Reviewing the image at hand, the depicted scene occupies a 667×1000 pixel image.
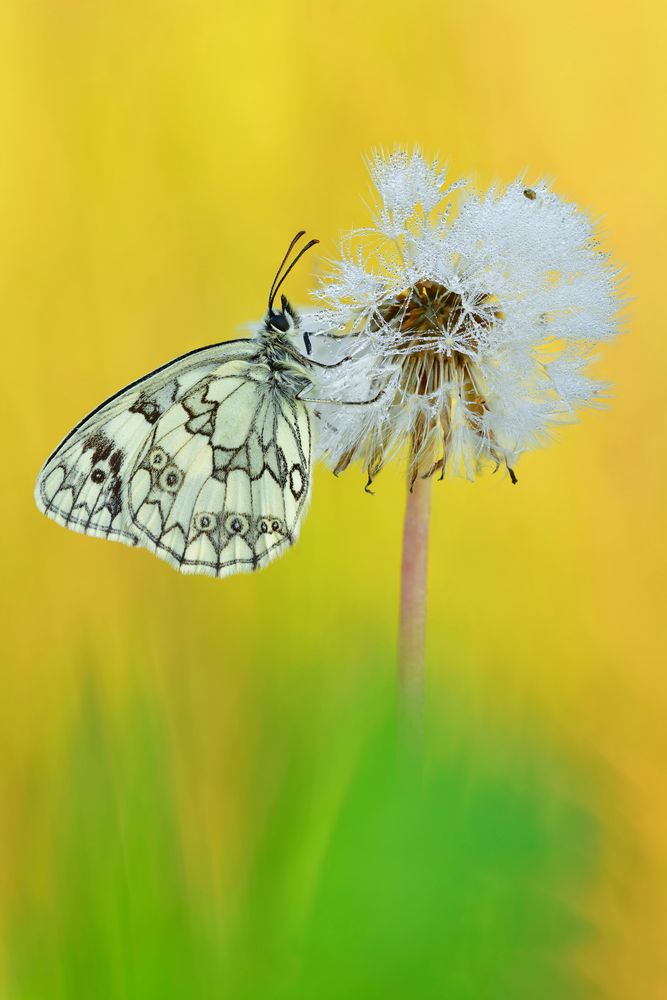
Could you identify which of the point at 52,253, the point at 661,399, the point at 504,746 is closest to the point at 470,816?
the point at 504,746

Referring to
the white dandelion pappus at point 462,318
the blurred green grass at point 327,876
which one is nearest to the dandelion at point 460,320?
the white dandelion pappus at point 462,318

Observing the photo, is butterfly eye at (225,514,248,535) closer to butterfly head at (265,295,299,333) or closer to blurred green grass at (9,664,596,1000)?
butterfly head at (265,295,299,333)

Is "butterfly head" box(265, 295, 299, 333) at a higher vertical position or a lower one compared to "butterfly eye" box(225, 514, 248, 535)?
higher

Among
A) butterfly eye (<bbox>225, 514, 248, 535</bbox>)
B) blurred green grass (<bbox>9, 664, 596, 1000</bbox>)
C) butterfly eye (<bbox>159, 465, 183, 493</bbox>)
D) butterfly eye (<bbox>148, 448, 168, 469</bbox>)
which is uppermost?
butterfly eye (<bbox>148, 448, 168, 469</bbox>)

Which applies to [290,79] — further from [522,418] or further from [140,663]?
[140,663]

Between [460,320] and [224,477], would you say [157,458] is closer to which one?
[224,477]

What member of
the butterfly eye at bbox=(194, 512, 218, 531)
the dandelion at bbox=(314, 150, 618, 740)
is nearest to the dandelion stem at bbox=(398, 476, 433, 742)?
the dandelion at bbox=(314, 150, 618, 740)

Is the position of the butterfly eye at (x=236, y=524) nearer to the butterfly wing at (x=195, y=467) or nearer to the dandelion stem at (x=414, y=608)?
the butterfly wing at (x=195, y=467)
